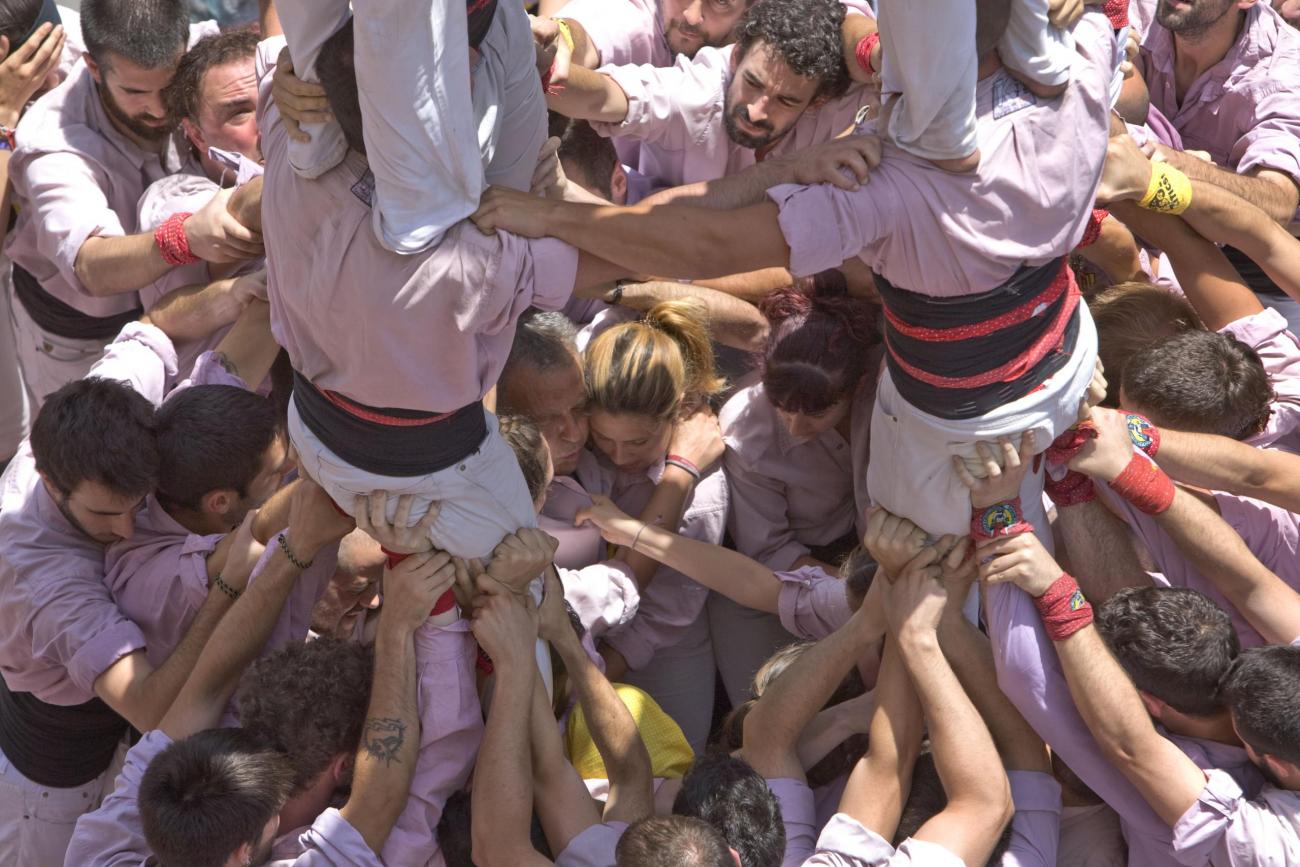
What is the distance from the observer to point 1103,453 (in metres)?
3.09

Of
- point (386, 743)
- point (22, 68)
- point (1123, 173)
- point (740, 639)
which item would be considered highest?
point (1123, 173)

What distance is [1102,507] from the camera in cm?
339

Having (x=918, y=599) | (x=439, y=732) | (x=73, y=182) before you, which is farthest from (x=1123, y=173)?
(x=73, y=182)

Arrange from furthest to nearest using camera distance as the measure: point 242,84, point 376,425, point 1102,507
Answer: point 242,84 → point 1102,507 → point 376,425

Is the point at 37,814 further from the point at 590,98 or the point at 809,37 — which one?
the point at 809,37

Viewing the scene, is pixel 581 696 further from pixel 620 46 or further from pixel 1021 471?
pixel 620 46

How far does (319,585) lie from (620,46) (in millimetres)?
2183

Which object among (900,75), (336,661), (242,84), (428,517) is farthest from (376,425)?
(242,84)

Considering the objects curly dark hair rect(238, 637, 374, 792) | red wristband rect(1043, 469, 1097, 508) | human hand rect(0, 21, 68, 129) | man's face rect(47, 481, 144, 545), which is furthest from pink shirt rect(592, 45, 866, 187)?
curly dark hair rect(238, 637, 374, 792)

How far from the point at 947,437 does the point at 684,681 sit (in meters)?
1.57

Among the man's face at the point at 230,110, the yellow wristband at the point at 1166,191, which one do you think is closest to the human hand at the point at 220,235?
the man's face at the point at 230,110

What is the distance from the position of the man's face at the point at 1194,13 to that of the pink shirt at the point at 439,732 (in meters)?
3.12

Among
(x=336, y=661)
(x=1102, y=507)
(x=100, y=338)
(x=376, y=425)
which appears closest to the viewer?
(x=376, y=425)

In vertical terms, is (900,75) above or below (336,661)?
above
